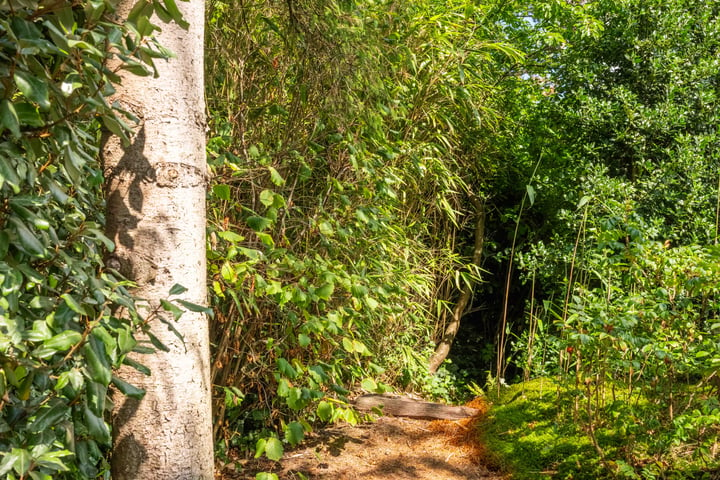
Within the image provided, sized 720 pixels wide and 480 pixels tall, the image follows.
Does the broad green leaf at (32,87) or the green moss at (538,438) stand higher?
the broad green leaf at (32,87)

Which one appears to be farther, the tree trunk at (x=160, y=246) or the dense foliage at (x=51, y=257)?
the tree trunk at (x=160, y=246)

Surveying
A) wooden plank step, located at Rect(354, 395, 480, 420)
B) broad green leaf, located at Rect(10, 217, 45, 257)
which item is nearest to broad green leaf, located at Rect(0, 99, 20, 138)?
broad green leaf, located at Rect(10, 217, 45, 257)

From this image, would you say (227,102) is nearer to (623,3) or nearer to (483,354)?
(623,3)

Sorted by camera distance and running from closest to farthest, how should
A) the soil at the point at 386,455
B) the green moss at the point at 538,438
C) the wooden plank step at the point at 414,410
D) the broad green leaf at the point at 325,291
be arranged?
the broad green leaf at the point at 325,291 → the green moss at the point at 538,438 → the soil at the point at 386,455 → the wooden plank step at the point at 414,410

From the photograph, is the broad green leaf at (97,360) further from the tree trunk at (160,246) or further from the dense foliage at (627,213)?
the dense foliage at (627,213)

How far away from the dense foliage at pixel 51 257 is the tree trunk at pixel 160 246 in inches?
6.1

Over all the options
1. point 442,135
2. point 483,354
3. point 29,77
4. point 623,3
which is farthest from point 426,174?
point 29,77

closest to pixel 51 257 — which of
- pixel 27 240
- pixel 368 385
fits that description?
pixel 27 240

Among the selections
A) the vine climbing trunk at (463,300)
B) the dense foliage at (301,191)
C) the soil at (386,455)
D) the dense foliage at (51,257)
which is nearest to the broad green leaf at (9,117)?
the dense foliage at (51,257)

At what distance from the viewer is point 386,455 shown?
117 inches

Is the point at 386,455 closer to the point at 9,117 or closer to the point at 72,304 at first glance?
the point at 72,304

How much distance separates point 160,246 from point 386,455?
2130mm

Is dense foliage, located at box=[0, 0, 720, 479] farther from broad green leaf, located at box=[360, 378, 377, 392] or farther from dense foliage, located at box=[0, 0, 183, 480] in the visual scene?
broad green leaf, located at box=[360, 378, 377, 392]

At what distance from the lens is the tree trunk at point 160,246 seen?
1.22 meters
